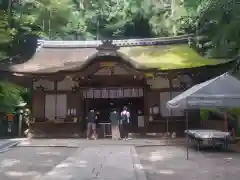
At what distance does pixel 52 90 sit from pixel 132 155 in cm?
790

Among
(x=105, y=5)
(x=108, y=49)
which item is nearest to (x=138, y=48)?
(x=108, y=49)

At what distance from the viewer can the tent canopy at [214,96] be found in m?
9.12

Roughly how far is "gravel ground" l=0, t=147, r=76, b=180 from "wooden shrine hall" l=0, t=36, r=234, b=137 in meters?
4.01

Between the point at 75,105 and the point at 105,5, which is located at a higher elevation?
the point at 105,5

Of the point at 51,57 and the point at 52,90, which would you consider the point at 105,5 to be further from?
the point at 52,90

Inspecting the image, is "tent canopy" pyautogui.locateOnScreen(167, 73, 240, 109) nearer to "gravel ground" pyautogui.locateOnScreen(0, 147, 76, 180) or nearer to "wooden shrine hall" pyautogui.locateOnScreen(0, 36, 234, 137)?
"gravel ground" pyautogui.locateOnScreen(0, 147, 76, 180)

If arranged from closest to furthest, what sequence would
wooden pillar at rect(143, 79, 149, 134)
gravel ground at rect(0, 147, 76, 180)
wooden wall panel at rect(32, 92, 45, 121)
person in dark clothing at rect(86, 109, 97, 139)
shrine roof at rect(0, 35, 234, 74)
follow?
gravel ground at rect(0, 147, 76, 180) → person in dark clothing at rect(86, 109, 97, 139) → shrine roof at rect(0, 35, 234, 74) → wooden pillar at rect(143, 79, 149, 134) → wooden wall panel at rect(32, 92, 45, 121)

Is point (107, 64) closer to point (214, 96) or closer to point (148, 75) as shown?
point (148, 75)

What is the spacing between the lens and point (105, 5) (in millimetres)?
33500

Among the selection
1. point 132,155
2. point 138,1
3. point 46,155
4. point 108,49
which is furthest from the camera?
point 138,1

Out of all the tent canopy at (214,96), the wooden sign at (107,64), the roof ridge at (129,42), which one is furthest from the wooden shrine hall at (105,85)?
the tent canopy at (214,96)

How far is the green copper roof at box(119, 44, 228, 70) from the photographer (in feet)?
51.5

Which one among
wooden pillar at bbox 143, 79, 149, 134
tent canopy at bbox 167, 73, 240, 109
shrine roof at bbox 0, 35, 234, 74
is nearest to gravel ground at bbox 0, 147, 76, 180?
tent canopy at bbox 167, 73, 240, 109

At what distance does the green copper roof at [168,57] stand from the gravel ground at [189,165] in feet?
17.3
